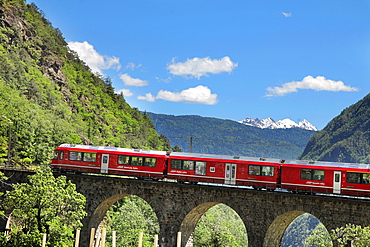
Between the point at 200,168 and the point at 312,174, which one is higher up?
the point at 312,174

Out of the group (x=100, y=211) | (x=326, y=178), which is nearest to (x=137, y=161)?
(x=100, y=211)

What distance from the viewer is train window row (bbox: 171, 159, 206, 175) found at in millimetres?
39500

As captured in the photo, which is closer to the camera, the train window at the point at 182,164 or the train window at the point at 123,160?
the train window at the point at 182,164

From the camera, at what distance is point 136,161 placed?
138 feet

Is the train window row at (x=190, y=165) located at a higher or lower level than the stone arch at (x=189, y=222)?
higher

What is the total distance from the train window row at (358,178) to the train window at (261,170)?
20.5ft

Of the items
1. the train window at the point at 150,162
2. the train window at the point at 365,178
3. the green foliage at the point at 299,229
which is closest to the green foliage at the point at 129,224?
the train window at the point at 150,162

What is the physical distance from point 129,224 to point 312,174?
28477 mm

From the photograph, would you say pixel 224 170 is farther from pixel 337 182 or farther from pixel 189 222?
pixel 337 182

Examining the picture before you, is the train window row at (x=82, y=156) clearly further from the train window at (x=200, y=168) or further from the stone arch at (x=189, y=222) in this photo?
the stone arch at (x=189, y=222)

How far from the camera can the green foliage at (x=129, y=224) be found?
175 feet

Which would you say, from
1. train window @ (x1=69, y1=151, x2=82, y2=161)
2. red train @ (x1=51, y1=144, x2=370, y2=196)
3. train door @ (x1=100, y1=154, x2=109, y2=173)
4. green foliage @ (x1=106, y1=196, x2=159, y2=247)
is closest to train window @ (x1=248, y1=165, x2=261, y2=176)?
red train @ (x1=51, y1=144, x2=370, y2=196)

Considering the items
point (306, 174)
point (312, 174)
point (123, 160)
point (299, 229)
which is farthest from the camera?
point (299, 229)

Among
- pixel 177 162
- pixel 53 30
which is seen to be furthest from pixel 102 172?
pixel 53 30
